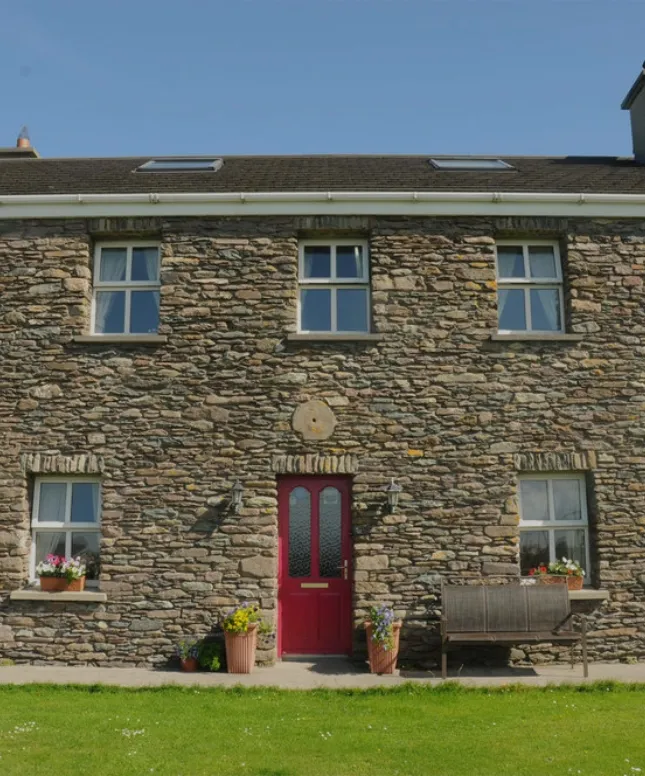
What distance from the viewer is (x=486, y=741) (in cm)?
648

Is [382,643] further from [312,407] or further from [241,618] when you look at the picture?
[312,407]

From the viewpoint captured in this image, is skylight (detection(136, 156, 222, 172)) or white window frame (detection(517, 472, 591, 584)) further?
skylight (detection(136, 156, 222, 172))

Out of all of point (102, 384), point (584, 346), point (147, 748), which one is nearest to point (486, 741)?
point (147, 748)

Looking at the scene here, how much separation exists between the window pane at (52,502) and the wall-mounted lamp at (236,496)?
7.54 feet

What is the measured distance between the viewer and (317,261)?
35.7 ft

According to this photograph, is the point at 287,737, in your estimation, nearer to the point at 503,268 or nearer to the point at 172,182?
the point at 503,268

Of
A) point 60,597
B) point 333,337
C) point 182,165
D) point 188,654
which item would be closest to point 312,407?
point 333,337

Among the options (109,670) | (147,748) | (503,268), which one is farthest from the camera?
(503,268)

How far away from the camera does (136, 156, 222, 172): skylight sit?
12883 millimetres

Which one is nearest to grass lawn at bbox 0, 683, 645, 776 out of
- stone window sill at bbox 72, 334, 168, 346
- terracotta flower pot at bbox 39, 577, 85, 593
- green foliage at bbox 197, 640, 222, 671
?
green foliage at bbox 197, 640, 222, 671

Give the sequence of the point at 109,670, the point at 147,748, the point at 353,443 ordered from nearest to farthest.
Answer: the point at 147,748 → the point at 109,670 → the point at 353,443

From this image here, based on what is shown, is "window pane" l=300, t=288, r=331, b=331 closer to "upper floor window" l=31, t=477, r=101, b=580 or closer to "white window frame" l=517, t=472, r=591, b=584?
"white window frame" l=517, t=472, r=591, b=584

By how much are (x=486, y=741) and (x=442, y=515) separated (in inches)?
149

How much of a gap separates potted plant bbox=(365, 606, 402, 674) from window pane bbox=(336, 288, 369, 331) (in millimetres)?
3786
